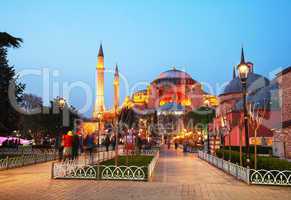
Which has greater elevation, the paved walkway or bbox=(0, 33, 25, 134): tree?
bbox=(0, 33, 25, 134): tree

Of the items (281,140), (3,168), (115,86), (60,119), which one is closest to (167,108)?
(115,86)

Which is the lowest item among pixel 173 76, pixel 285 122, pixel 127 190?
pixel 127 190

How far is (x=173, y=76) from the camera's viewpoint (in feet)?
407

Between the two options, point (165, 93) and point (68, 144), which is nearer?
point (68, 144)

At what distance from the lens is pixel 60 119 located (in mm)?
41938

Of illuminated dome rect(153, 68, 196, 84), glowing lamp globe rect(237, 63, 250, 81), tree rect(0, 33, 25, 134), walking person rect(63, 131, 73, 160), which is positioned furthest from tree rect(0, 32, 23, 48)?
illuminated dome rect(153, 68, 196, 84)

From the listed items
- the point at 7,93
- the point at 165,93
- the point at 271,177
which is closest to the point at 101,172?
the point at 271,177

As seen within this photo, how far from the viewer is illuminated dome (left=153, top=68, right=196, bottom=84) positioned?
405 feet

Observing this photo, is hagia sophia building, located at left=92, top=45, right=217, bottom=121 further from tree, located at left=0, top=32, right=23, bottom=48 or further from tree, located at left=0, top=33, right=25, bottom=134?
tree, located at left=0, top=32, right=23, bottom=48

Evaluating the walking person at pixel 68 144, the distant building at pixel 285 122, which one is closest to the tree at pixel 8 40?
the walking person at pixel 68 144

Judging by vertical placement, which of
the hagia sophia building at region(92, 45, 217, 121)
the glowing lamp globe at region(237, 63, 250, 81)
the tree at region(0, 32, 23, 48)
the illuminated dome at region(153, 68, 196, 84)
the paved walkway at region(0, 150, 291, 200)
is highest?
the illuminated dome at region(153, 68, 196, 84)

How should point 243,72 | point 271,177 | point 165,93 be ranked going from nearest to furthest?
point 271,177, point 243,72, point 165,93

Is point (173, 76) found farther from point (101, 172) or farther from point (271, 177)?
point (271, 177)

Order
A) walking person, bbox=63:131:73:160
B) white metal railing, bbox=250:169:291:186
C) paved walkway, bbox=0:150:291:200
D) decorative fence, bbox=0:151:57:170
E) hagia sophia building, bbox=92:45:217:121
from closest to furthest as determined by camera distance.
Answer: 1. paved walkway, bbox=0:150:291:200
2. white metal railing, bbox=250:169:291:186
3. walking person, bbox=63:131:73:160
4. decorative fence, bbox=0:151:57:170
5. hagia sophia building, bbox=92:45:217:121
